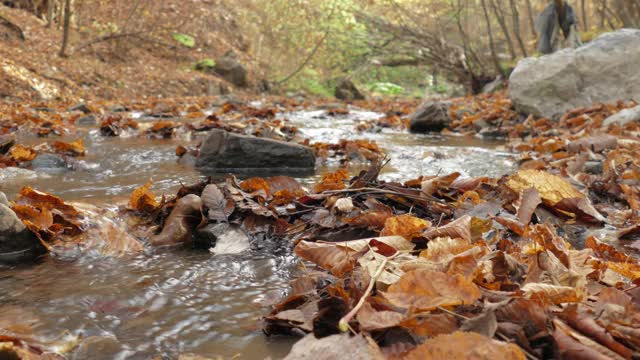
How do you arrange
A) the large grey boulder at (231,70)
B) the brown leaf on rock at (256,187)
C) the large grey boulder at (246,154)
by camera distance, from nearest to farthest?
the brown leaf on rock at (256,187), the large grey boulder at (246,154), the large grey boulder at (231,70)

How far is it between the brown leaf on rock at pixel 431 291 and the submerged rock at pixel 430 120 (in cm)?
578

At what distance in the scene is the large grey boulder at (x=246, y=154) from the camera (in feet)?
11.7

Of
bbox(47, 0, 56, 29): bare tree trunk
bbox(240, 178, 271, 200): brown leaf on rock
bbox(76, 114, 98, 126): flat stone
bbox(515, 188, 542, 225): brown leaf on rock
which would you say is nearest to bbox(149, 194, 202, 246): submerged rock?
bbox(240, 178, 271, 200): brown leaf on rock

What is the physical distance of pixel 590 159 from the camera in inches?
139

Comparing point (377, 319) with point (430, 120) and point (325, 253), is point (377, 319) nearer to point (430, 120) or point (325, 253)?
point (325, 253)

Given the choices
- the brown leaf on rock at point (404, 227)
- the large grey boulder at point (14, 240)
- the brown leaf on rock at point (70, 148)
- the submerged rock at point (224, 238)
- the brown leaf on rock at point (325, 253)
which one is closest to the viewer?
the brown leaf on rock at point (325, 253)

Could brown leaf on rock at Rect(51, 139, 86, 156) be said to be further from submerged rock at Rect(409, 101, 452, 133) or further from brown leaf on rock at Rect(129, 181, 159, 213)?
submerged rock at Rect(409, 101, 452, 133)

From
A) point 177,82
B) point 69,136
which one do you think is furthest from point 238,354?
point 177,82

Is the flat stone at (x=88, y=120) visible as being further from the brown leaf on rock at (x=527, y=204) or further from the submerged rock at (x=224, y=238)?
the brown leaf on rock at (x=527, y=204)

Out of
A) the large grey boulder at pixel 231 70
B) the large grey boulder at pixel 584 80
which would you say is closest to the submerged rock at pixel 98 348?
the large grey boulder at pixel 584 80

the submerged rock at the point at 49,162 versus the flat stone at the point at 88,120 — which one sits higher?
the flat stone at the point at 88,120

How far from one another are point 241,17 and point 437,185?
17726 mm

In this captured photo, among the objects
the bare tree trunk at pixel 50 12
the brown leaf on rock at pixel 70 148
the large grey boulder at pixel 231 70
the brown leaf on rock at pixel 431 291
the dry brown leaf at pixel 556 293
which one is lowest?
the dry brown leaf at pixel 556 293

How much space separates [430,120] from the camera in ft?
21.8
